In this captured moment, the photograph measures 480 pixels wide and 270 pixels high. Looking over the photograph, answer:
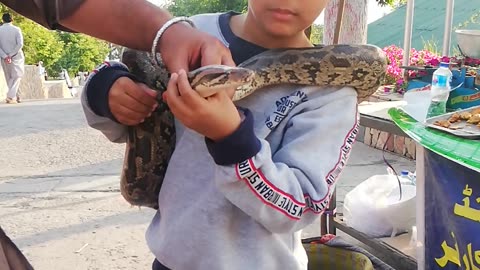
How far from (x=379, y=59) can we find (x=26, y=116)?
391 inches

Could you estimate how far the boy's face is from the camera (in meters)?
1.61

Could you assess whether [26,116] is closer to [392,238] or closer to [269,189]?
[392,238]

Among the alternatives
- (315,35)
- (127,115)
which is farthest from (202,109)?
(315,35)

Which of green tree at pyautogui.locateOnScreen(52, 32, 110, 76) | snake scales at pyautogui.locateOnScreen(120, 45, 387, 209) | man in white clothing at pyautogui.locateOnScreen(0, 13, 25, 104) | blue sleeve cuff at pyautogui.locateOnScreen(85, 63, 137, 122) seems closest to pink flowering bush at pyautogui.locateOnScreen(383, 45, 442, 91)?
snake scales at pyautogui.locateOnScreen(120, 45, 387, 209)

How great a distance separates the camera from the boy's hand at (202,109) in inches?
48.5

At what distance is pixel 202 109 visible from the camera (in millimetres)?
1259

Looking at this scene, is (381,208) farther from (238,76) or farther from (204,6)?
(204,6)

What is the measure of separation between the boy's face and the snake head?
0.40 meters

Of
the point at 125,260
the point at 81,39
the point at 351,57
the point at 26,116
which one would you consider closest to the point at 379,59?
the point at 351,57

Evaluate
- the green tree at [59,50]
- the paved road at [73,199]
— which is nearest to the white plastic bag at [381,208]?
the paved road at [73,199]

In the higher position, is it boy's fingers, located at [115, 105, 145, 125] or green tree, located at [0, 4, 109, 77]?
boy's fingers, located at [115, 105, 145, 125]

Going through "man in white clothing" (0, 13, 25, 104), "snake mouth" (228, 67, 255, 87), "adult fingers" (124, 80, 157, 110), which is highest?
"snake mouth" (228, 67, 255, 87)

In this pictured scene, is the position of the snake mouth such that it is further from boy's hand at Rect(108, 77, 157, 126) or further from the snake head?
boy's hand at Rect(108, 77, 157, 126)

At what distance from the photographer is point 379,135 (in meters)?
7.45
